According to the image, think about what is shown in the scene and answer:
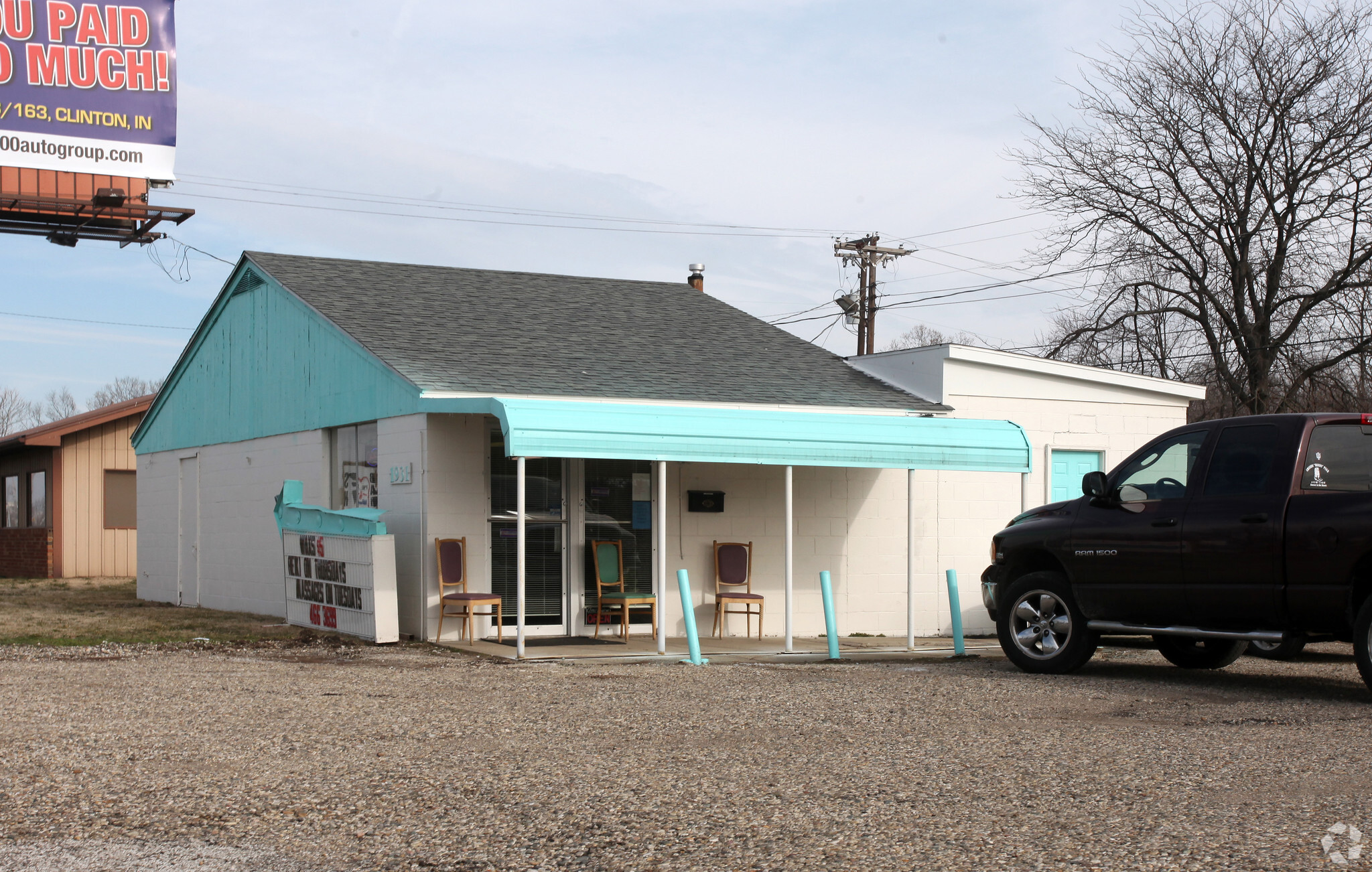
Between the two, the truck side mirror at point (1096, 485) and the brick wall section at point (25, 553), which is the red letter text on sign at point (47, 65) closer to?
the brick wall section at point (25, 553)

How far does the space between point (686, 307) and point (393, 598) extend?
7.65m

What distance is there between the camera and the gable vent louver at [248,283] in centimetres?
1748

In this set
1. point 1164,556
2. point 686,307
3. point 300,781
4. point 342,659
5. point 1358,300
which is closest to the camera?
point 300,781

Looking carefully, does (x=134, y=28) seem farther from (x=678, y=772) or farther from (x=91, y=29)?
(x=678, y=772)

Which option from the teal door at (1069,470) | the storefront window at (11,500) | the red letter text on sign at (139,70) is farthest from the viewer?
the storefront window at (11,500)

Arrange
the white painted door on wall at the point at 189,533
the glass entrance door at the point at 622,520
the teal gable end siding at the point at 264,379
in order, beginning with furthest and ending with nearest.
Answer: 1. the white painted door on wall at the point at 189,533
2. the teal gable end siding at the point at 264,379
3. the glass entrance door at the point at 622,520

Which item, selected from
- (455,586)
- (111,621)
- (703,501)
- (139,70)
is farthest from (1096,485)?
(139,70)

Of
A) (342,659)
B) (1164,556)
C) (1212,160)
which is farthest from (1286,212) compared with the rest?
(342,659)

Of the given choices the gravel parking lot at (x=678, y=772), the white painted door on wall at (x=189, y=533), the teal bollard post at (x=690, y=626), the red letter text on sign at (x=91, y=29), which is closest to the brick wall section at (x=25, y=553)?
the white painted door on wall at (x=189, y=533)

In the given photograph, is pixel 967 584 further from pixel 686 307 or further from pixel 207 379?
pixel 207 379

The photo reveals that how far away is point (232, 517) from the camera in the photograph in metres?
18.0

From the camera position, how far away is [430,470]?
13344 millimetres

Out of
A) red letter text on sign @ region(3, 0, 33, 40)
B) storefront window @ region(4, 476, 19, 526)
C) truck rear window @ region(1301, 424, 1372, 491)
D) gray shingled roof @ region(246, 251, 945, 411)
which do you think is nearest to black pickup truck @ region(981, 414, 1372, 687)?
truck rear window @ region(1301, 424, 1372, 491)

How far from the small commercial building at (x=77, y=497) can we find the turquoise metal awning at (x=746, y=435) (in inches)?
681
